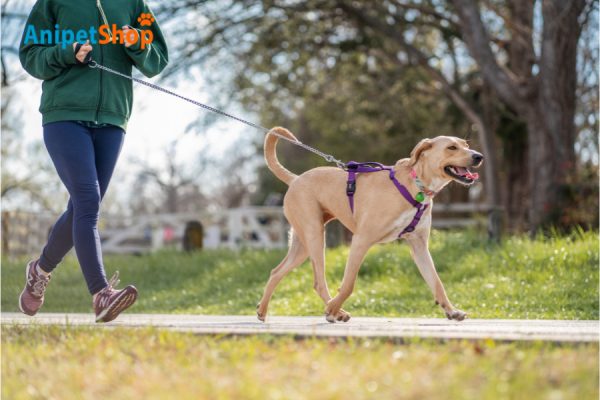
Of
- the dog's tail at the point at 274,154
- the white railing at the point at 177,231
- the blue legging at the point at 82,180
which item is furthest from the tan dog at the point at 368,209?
the white railing at the point at 177,231

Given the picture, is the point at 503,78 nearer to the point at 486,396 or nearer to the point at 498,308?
the point at 498,308

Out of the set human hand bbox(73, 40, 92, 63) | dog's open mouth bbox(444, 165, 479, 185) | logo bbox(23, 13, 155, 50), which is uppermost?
logo bbox(23, 13, 155, 50)

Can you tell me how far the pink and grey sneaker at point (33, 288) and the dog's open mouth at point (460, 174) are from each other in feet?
9.70

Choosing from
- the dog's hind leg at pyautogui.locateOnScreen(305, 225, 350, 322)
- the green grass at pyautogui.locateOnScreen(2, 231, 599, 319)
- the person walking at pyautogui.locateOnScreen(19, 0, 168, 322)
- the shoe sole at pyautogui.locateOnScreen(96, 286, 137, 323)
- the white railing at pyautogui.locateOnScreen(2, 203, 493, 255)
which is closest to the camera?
the shoe sole at pyautogui.locateOnScreen(96, 286, 137, 323)

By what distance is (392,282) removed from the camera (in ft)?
33.3

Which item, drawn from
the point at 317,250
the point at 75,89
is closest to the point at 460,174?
the point at 317,250

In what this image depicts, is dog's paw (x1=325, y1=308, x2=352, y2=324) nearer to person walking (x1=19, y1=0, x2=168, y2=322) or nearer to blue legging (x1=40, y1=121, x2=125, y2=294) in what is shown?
person walking (x1=19, y1=0, x2=168, y2=322)

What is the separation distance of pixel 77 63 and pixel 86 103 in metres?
0.27

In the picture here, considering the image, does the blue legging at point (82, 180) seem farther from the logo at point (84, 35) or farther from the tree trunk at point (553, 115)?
the tree trunk at point (553, 115)

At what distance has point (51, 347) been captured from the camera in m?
4.06

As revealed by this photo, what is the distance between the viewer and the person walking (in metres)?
5.24

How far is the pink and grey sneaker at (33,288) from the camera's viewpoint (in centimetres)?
574

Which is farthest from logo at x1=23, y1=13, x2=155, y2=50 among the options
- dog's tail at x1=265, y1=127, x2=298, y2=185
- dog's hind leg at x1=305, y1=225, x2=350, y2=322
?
dog's hind leg at x1=305, y1=225, x2=350, y2=322

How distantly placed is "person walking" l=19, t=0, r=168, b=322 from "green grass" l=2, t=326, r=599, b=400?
52.4 inches
